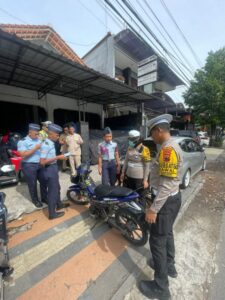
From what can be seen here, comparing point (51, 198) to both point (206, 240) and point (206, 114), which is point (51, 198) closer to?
point (206, 240)

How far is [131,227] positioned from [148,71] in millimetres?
7297

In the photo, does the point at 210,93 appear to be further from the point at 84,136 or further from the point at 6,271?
the point at 6,271

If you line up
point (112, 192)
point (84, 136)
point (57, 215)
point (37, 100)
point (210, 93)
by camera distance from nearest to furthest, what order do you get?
point (112, 192) → point (57, 215) → point (84, 136) → point (37, 100) → point (210, 93)

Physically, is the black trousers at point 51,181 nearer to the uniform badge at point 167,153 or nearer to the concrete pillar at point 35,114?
the uniform badge at point 167,153

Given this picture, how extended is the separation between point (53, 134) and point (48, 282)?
213cm

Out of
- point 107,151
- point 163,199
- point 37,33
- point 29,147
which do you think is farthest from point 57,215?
point 37,33

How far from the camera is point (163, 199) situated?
5.60 feet

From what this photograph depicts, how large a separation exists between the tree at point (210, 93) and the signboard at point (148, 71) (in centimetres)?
1162

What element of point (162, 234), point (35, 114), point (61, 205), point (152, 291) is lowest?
point (152, 291)

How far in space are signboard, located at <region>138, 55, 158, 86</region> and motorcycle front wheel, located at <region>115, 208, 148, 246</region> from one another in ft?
22.3

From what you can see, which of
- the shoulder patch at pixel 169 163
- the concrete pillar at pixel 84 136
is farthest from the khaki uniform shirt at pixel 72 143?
the shoulder patch at pixel 169 163

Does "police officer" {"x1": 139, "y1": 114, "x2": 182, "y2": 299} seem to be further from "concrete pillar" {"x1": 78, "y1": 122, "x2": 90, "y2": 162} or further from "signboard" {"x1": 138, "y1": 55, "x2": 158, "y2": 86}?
"signboard" {"x1": 138, "y1": 55, "x2": 158, "y2": 86}

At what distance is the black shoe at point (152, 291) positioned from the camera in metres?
1.83

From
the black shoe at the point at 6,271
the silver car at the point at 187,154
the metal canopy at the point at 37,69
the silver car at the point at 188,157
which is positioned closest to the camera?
the black shoe at the point at 6,271
